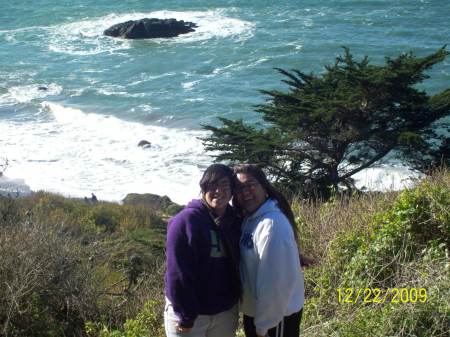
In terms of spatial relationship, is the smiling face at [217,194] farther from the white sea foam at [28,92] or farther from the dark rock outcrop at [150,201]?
the white sea foam at [28,92]

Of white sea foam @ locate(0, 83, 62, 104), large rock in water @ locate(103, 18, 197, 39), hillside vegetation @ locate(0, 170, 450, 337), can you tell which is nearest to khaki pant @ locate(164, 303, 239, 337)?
hillside vegetation @ locate(0, 170, 450, 337)

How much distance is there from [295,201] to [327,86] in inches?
286

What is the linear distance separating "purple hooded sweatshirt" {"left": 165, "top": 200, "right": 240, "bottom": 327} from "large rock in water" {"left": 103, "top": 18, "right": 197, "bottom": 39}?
42.5m

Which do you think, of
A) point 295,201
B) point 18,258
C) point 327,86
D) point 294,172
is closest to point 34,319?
point 18,258

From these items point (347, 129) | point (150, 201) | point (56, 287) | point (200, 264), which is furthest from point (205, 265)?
point (150, 201)

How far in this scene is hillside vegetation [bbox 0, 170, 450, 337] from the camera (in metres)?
4.32

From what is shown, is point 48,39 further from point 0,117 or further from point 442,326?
point 442,326

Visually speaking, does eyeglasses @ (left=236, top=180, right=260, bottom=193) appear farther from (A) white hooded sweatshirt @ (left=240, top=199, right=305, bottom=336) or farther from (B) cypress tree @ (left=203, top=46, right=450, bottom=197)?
(B) cypress tree @ (left=203, top=46, right=450, bottom=197)

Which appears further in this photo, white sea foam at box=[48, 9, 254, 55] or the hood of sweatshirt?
white sea foam at box=[48, 9, 254, 55]

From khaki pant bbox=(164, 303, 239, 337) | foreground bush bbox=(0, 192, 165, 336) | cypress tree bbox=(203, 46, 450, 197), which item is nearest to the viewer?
khaki pant bbox=(164, 303, 239, 337)

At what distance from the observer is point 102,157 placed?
23.6 metres
